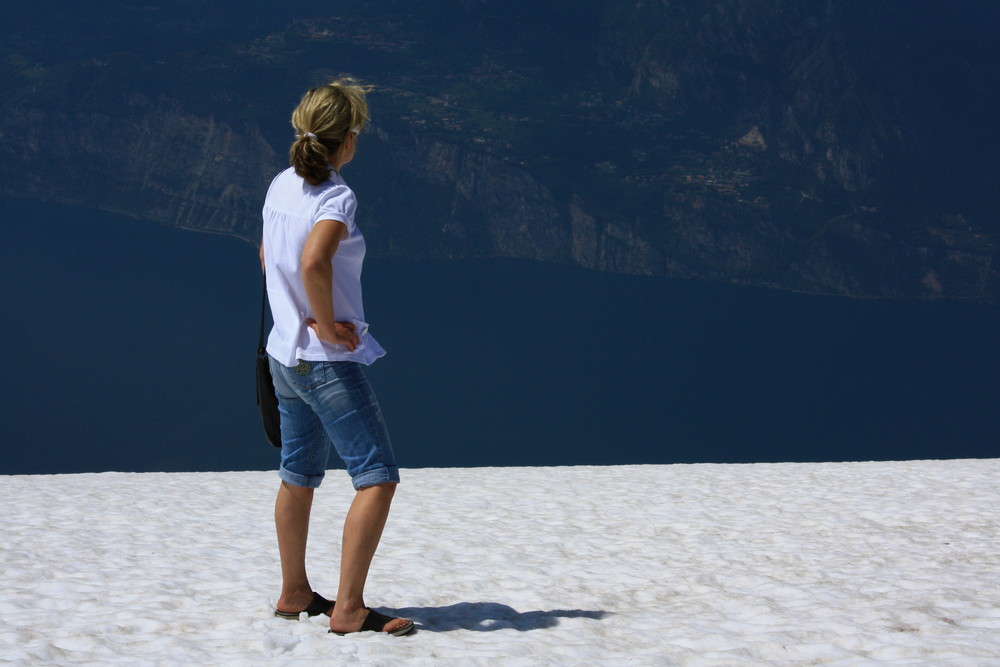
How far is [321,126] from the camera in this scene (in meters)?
4.19

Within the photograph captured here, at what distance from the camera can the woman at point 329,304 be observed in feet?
13.4

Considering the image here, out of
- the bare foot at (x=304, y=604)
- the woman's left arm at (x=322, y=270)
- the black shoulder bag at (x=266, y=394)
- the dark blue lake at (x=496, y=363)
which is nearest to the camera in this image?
the woman's left arm at (x=322, y=270)

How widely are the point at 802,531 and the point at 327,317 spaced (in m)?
4.93

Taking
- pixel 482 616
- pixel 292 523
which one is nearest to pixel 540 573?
pixel 482 616

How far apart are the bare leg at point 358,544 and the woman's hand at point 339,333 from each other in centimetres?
61

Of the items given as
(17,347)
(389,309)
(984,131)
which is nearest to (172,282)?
(17,347)

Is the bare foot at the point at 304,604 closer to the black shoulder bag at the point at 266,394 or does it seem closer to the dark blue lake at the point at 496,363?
the black shoulder bag at the point at 266,394

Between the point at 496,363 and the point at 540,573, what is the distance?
120619 mm

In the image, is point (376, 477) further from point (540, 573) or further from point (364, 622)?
point (540, 573)

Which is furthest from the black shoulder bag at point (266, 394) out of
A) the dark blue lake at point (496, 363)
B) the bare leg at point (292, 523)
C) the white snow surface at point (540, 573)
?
the dark blue lake at point (496, 363)

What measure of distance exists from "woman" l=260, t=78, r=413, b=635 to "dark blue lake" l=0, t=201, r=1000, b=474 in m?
95.8

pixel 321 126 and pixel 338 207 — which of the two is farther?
pixel 321 126

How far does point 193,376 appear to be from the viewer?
124875 millimetres

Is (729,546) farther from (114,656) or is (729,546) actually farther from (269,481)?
(269,481)
